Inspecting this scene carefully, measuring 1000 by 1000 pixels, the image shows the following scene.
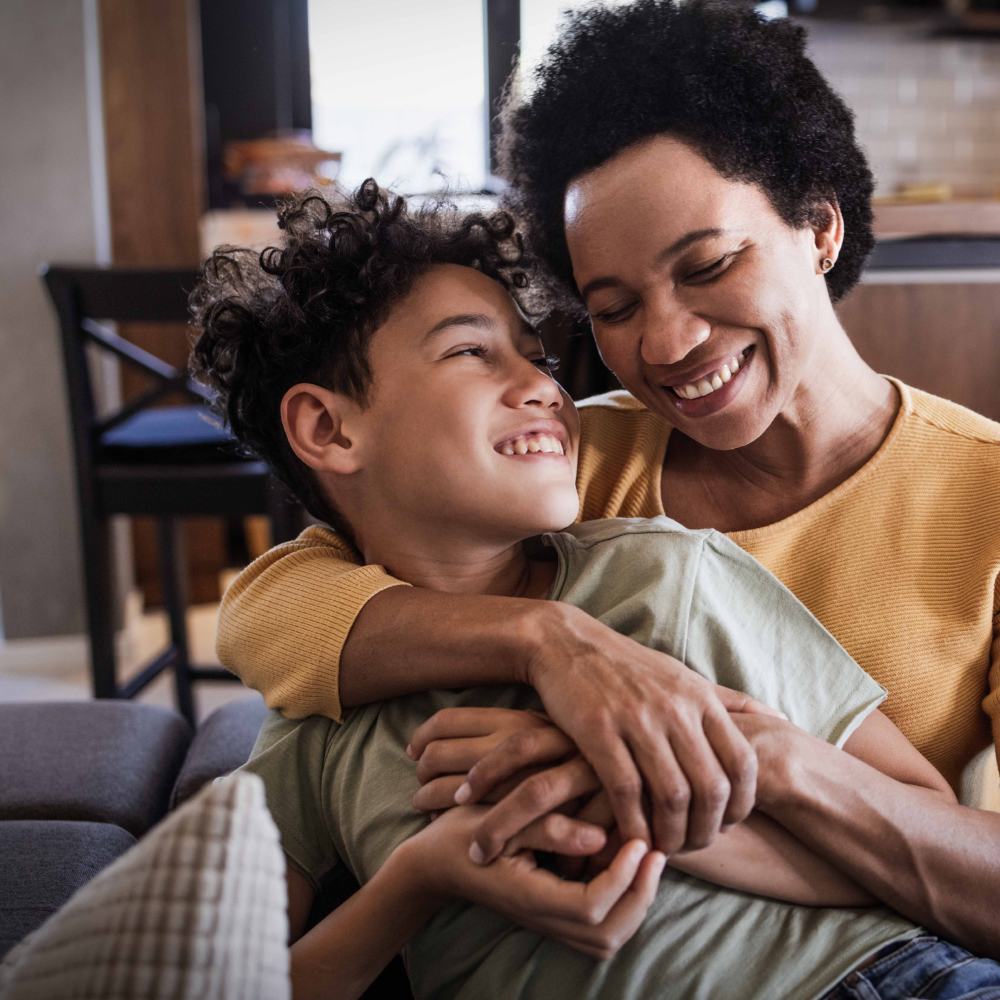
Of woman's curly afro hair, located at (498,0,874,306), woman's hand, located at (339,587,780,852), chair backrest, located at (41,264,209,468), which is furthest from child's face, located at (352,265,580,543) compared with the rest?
chair backrest, located at (41,264,209,468)

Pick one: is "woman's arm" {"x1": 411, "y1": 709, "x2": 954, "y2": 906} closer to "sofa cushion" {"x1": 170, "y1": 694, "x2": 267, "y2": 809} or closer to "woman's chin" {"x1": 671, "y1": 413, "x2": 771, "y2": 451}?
"woman's chin" {"x1": 671, "y1": 413, "x2": 771, "y2": 451}

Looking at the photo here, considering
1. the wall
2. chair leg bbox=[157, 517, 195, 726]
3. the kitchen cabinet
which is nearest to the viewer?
the kitchen cabinet

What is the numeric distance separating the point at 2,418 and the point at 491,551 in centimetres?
284

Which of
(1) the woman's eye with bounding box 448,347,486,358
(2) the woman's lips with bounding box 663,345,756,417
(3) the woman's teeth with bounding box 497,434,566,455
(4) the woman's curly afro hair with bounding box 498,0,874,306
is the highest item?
(4) the woman's curly afro hair with bounding box 498,0,874,306

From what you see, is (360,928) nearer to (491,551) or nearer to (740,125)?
(491,551)

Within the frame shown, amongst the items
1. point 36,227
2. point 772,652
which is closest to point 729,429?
point 772,652

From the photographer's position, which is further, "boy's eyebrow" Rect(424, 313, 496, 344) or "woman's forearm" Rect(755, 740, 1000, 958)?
"boy's eyebrow" Rect(424, 313, 496, 344)

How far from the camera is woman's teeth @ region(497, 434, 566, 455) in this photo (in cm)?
98

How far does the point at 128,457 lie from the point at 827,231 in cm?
181

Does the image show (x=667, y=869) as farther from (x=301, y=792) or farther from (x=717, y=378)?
(x=717, y=378)

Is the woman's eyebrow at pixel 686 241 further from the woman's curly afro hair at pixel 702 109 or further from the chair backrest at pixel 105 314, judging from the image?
the chair backrest at pixel 105 314

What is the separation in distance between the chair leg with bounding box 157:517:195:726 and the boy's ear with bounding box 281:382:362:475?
5.69 ft

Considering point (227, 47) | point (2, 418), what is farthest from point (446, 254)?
point (227, 47)

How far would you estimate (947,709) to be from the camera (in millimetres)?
992
